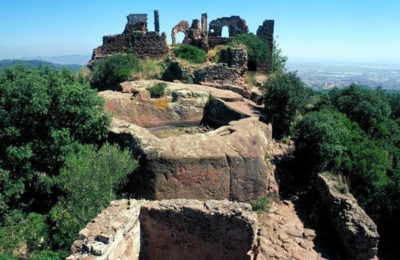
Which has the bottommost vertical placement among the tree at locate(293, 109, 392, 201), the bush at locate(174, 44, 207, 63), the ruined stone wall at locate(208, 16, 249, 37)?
the tree at locate(293, 109, 392, 201)

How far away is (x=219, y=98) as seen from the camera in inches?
466

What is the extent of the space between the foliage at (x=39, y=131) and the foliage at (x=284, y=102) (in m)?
5.36

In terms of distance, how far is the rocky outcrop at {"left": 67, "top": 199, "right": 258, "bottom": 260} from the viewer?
6.31m

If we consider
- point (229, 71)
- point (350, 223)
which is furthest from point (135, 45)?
point (350, 223)

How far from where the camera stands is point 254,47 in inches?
693

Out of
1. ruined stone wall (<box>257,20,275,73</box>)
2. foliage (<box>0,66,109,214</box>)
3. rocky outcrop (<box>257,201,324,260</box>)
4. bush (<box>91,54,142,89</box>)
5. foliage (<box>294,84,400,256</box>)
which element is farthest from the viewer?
ruined stone wall (<box>257,20,275,73</box>)

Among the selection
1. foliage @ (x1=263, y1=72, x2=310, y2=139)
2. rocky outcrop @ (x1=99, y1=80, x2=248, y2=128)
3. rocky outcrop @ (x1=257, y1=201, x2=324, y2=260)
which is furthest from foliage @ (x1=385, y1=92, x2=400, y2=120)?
rocky outcrop @ (x1=257, y1=201, x2=324, y2=260)

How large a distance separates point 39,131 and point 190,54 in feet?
29.7

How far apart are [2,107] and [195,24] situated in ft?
60.6

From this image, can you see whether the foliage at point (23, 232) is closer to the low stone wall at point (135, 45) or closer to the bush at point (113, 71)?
the bush at point (113, 71)

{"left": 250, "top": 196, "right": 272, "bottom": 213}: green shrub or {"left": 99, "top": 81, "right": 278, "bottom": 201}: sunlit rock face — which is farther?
{"left": 250, "top": 196, "right": 272, "bottom": 213}: green shrub

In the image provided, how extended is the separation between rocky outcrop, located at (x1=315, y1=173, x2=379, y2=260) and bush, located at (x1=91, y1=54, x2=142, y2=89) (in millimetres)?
→ 8639

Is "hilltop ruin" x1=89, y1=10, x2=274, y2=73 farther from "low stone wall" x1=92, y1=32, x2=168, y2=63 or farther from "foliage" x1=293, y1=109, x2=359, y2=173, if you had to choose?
"foliage" x1=293, y1=109, x2=359, y2=173

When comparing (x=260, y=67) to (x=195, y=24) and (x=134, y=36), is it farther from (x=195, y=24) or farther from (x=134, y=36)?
(x=195, y=24)
